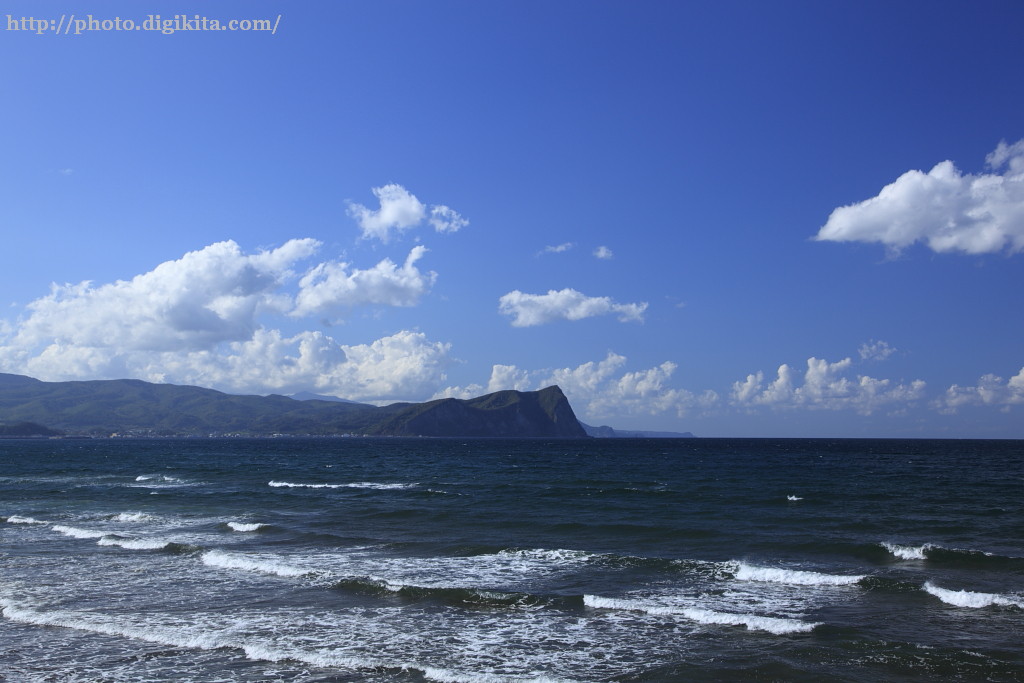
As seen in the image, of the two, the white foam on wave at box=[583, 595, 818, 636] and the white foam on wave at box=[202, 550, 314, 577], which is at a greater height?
the white foam on wave at box=[583, 595, 818, 636]

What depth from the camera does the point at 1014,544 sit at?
2989 centimetres

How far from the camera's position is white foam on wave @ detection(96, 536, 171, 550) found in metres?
29.3

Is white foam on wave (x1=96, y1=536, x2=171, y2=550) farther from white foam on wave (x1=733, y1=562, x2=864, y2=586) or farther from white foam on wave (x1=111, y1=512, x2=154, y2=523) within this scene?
white foam on wave (x1=733, y1=562, x2=864, y2=586)

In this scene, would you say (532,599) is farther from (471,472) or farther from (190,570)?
(471,472)

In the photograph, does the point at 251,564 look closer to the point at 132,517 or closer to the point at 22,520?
the point at 132,517

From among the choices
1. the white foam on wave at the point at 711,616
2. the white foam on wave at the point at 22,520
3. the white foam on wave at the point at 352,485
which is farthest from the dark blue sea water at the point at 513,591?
the white foam on wave at the point at 352,485

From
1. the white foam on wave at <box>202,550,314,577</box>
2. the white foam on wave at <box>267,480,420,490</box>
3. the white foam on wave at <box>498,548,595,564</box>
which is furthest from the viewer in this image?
the white foam on wave at <box>267,480,420,490</box>

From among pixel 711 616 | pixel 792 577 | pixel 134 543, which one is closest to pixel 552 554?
pixel 792 577

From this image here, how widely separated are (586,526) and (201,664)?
77.3 feet

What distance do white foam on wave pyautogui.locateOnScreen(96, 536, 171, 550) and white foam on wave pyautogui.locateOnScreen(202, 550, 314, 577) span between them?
10.8 feet

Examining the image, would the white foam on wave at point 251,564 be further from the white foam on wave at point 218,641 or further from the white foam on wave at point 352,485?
the white foam on wave at point 352,485

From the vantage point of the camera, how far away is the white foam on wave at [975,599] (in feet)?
65.2

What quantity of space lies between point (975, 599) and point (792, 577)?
5.24 m

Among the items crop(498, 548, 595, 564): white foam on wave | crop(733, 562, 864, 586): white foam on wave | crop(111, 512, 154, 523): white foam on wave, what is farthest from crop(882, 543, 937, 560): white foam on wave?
crop(111, 512, 154, 523): white foam on wave
